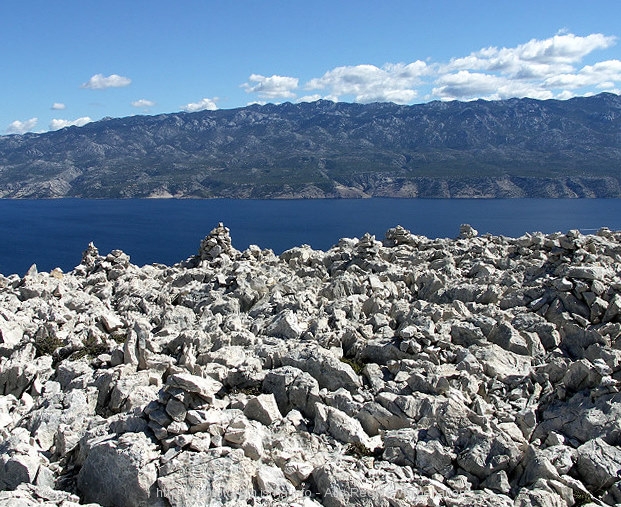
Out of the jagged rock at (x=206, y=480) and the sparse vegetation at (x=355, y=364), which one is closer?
the jagged rock at (x=206, y=480)

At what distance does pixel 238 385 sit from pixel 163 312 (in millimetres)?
11950

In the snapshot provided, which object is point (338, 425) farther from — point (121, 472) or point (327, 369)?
point (121, 472)

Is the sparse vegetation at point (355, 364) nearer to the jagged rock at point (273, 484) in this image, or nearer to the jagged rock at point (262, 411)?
the jagged rock at point (262, 411)

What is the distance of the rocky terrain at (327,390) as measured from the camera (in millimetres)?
14695

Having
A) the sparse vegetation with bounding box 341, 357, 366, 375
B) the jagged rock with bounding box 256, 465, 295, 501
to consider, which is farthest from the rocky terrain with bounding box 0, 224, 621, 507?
the sparse vegetation with bounding box 341, 357, 366, 375

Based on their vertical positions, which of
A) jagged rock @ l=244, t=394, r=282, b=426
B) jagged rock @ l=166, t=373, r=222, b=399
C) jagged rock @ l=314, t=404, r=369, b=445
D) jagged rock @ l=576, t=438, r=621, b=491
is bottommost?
jagged rock @ l=576, t=438, r=621, b=491

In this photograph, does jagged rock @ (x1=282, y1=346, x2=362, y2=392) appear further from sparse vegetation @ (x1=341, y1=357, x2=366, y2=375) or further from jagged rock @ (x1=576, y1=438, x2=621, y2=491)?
jagged rock @ (x1=576, y1=438, x2=621, y2=491)

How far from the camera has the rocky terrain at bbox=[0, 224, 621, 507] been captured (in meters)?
14.7

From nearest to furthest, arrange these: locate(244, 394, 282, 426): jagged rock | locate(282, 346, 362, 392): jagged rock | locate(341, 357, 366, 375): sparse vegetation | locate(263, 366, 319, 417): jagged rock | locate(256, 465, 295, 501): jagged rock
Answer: locate(256, 465, 295, 501): jagged rock → locate(244, 394, 282, 426): jagged rock → locate(263, 366, 319, 417): jagged rock → locate(282, 346, 362, 392): jagged rock → locate(341, 357, 366, 375): sparse vegetation

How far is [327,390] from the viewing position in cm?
2009

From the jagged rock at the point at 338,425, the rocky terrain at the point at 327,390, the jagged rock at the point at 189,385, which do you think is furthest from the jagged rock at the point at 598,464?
the jagged rock at the point at 189,385

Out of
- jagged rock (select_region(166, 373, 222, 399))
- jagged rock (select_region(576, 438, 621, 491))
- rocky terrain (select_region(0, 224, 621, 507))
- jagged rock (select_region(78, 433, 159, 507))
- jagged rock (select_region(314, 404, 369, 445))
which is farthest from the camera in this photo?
jagged rock (select_region(314, 404, 369, 445))

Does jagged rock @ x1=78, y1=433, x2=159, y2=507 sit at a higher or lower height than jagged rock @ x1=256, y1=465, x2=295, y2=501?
higher

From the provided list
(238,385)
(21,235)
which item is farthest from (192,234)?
(238,385)
